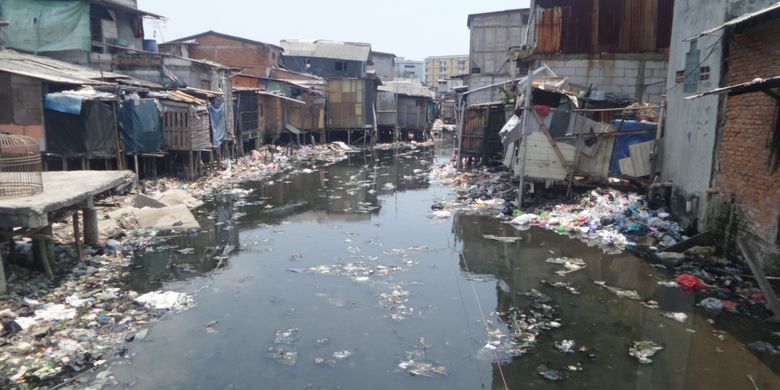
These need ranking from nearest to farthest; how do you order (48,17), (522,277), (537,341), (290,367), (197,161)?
(290,367) < (537,341) < (522,277) < (197,161) < (48,17)

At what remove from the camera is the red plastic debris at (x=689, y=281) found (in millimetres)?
6945

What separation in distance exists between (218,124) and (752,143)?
1518 centimetres

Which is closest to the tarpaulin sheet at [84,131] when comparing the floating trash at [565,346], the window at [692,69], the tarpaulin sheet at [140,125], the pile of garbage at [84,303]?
the tarpaulin sheet at [140,125]

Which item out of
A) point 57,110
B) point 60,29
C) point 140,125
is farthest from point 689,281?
point 60,29

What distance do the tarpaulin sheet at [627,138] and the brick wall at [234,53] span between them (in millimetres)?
21807

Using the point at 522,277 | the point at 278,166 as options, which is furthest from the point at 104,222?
the point at 278,166

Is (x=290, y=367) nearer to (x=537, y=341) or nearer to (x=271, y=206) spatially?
(x=537, y=341)

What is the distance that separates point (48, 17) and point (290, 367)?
17816 millimetres

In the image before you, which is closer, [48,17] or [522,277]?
[522,277]

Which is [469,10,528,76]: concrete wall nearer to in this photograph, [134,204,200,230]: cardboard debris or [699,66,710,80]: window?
Result: [699,66,710,80]: window

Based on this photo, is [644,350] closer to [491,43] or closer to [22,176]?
[22,176]

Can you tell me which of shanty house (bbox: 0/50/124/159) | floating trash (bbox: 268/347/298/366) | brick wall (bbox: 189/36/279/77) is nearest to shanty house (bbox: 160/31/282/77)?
brick wall (bbox: 189/36/279/77)

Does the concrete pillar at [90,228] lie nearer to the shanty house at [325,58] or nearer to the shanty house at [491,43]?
the shanty house at [491,43]

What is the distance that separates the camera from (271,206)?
41.7 ft
